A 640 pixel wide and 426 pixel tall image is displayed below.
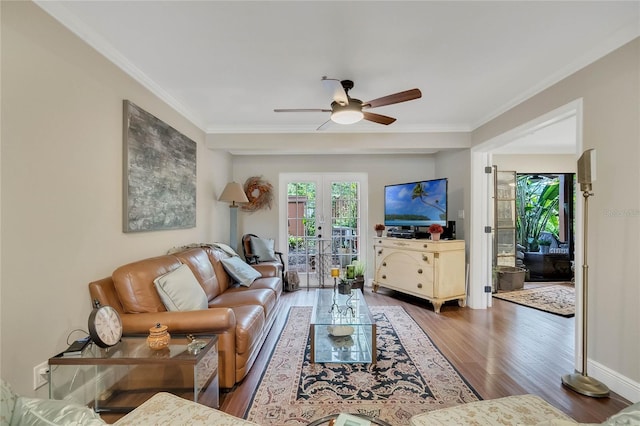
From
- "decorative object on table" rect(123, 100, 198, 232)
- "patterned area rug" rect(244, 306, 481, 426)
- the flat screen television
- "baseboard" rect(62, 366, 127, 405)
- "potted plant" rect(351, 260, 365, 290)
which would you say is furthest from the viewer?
"potted plant" rect(351, 260, 365, 290)

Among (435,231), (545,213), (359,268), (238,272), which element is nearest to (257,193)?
(238,272)

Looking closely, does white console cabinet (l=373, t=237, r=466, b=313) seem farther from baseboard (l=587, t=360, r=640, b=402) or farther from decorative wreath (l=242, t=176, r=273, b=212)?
decorative wreath (l=242, t=176, r=273, b=212)

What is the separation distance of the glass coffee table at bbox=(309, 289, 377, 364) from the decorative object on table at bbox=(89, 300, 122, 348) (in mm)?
1305

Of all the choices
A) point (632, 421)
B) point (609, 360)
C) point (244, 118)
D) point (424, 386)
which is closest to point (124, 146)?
point (244, 118)

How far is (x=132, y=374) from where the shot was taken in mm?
1725

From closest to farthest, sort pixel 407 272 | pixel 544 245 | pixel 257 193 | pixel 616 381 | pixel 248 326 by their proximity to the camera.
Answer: pixel 616 381 < pixel 248 326 < pixel 407 272 < pixel 257 193 < pixel 544 245

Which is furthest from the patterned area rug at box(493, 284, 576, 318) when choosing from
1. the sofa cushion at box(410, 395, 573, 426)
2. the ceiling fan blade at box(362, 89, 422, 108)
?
the ceiling fan blade at box(362, 89, 422, 108)

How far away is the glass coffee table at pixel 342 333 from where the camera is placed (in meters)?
2.36

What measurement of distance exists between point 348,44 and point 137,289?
2.27m

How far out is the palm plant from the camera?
5621 mm

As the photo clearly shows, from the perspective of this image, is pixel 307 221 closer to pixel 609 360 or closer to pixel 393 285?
pixel 393 285

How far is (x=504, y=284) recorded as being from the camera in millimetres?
4801

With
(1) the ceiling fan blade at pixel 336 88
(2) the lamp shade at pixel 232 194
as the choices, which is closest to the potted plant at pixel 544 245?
(1) the ceiling fan blade at pixel 336 88

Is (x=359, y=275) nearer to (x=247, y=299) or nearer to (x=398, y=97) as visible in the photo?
(x=247, y=299)
